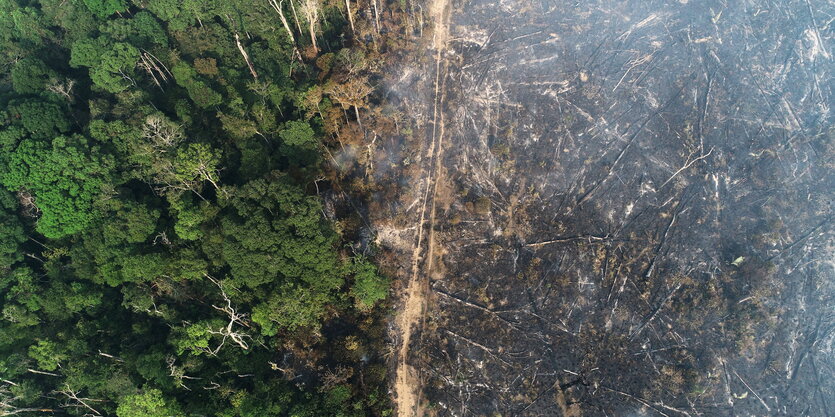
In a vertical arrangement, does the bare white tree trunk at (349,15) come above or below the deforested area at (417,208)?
above

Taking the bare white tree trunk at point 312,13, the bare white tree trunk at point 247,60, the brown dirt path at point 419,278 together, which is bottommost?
the brown dirt path at point 419,278

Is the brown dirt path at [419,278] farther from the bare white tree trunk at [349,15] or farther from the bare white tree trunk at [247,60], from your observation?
the bare white tree trunk at [247,60]

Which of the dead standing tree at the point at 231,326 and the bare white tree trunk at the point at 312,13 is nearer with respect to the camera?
the dead standing tree at the point at 231,326

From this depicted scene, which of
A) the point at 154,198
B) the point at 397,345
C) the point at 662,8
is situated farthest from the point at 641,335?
the point at 154,198

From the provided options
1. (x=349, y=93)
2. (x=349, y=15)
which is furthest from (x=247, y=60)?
(x=349, y=15)

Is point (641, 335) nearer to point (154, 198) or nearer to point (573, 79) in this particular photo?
point (573, 79)

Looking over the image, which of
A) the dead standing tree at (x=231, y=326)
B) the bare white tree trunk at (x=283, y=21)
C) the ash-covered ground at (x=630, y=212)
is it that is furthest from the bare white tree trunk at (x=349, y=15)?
the dead standing tree at (x=231, y=326)

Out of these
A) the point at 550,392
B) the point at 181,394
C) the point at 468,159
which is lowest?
the point at 550,392
